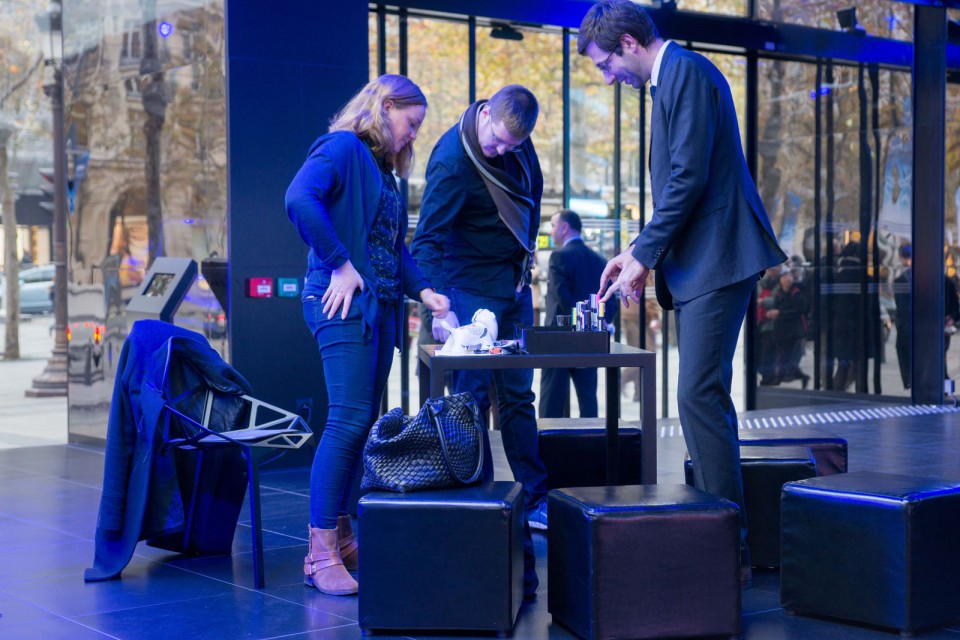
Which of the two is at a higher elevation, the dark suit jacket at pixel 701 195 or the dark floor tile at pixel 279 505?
the dark suit jacket at pixel 701 195

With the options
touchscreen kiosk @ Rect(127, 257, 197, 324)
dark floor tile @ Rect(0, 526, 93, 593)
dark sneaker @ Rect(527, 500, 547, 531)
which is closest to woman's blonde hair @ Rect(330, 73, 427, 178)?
dark sneaker @ Rect(527, 500, 547, 531)

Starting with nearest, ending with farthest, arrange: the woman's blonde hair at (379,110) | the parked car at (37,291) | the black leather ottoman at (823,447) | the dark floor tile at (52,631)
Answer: the dark floor tile at (52,631)
the woman's blonde hair at (379,110)
the black leather ottoman at (823,447)
the parked car at (37,291)

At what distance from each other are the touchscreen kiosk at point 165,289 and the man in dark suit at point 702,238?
331 centimetres

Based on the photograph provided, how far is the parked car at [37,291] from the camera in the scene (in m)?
10.1

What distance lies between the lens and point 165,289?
6.49 metres

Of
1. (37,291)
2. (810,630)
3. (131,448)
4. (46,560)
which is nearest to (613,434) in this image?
(810,630)

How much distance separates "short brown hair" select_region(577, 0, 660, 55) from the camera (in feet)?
12.2

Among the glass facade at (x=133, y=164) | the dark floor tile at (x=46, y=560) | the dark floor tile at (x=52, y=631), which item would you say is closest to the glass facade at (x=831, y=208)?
the glass facade at (x=133, y=164)

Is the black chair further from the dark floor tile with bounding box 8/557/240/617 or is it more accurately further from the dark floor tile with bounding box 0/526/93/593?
the dark floor tile with bounding box 0/526/93/593

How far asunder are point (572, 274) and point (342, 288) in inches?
165

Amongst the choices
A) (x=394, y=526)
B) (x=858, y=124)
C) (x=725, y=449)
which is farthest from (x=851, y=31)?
(x=394, y=526)

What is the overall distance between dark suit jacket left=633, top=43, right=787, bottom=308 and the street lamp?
5.84m

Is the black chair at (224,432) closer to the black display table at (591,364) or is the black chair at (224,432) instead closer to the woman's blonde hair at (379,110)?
the black display table at (591,364)

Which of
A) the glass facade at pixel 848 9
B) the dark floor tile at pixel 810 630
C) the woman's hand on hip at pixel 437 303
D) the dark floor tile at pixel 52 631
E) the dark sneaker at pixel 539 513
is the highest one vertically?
the glass facade at pixel 848 9
